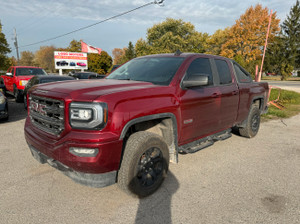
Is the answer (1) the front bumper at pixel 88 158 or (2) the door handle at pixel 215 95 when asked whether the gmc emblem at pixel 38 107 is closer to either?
(1) the front bumper at pixel 88 158

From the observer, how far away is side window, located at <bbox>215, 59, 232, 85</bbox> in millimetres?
4129

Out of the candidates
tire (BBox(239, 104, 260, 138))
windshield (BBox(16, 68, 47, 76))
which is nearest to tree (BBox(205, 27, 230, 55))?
windshield (BBox(16, 68, 47, 76))

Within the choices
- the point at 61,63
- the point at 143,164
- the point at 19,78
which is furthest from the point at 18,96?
the point at 61,63

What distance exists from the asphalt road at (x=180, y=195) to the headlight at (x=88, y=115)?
1069mm

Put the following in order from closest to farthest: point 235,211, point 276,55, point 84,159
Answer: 1. point 84,159
2. point 235,211
3. point 276,55

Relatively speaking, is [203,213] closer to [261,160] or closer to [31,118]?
[261,160]

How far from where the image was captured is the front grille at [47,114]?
2449mm

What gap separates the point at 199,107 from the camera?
11.1 feet

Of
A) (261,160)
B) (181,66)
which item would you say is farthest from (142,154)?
(261,160)

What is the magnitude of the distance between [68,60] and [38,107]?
2961cm

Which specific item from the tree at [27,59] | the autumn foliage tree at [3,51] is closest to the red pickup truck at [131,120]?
the autumn foliage tree at [3,51]

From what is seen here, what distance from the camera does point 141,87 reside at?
2.79 meters

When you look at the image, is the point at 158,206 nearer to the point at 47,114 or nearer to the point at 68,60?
the point at 47,114

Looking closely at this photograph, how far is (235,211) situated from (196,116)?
4.62ft
